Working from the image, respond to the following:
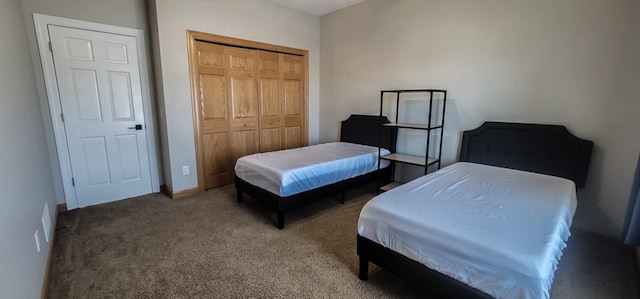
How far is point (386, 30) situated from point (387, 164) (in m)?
1.82

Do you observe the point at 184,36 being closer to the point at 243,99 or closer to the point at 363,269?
the point at 243,99

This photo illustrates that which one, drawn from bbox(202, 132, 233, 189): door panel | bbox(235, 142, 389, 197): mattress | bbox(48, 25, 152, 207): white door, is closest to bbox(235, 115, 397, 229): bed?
bbox(235, 142, 389, 197): mattress

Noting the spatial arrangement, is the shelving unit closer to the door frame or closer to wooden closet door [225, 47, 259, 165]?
wooden closet door [225, 47, 259, 165]

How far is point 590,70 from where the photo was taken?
7.61ft

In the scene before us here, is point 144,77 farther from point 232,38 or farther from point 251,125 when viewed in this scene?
point 251,125

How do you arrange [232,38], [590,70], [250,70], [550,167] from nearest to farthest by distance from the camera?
[590,70] < [550,167] < [232,38] < [250,70]

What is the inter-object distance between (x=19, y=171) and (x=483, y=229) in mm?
2703

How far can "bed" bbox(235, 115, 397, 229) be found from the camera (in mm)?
2617

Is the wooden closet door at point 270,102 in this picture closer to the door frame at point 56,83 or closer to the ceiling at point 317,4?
the ceiling at point 317,4

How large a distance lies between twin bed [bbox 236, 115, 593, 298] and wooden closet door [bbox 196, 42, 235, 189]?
31.8 inches

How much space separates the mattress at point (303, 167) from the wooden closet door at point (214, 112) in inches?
33.2

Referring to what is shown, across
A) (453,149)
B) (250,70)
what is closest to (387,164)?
(453,149)

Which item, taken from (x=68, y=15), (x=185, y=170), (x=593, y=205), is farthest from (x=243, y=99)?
(x=593, y=205)

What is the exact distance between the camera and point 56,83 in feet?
9.35
